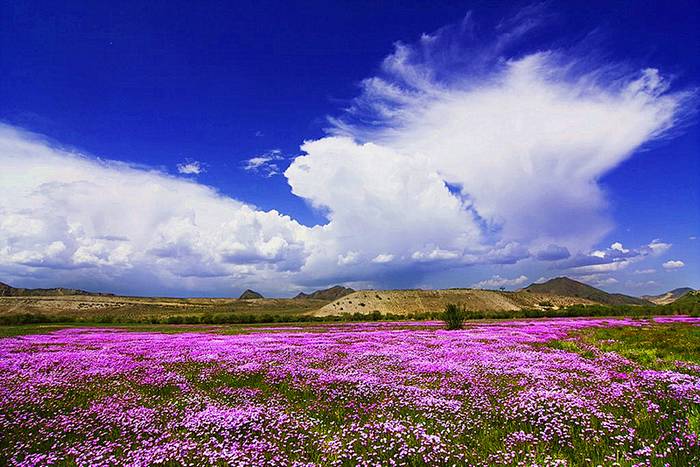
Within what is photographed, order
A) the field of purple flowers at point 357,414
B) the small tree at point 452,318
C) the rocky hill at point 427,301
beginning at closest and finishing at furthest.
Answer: the field of purple flowers at point 357,414, the small tree at point 452,318, the rocky hill at point 427,301

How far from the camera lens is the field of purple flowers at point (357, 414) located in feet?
19.4

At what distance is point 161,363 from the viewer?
610 inches

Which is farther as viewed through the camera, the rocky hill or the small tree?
the rocky hill

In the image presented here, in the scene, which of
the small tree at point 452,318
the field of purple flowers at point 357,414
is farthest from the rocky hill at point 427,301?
the field of purple flowers at point 357,414

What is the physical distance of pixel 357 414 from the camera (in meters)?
8.12

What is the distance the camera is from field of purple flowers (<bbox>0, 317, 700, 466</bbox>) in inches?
232

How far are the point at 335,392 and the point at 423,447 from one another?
458 cm

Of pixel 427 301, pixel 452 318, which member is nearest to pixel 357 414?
pixel 452 318

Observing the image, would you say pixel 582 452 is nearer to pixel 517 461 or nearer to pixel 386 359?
pixel 517 461

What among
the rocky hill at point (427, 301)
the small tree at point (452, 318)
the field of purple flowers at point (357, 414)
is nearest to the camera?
the field of purple flowers at point (357, 414)

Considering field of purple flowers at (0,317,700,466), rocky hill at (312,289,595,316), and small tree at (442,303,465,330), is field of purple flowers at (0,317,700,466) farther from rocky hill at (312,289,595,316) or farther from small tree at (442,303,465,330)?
rocky hill at (312,289,595,316)

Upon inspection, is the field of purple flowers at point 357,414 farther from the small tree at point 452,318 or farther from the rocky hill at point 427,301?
the rocky hill at point 427,301

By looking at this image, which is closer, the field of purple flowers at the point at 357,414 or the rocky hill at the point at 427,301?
the field of purple flowers at the point at 357,414

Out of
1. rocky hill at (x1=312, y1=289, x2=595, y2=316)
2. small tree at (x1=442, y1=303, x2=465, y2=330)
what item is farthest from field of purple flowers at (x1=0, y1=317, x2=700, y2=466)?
rocky hill at (x1=312, y1=289, x2=595, y2=316)
